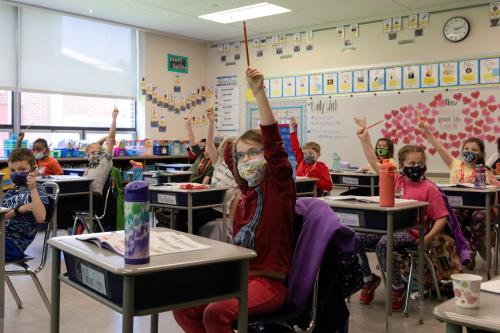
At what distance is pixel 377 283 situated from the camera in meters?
3.75

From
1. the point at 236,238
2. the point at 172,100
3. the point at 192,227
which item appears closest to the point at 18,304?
the point at 192,227

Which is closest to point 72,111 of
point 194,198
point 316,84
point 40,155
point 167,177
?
point 40,155

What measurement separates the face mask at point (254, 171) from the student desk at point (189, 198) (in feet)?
7.40

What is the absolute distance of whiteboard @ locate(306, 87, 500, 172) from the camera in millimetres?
6543

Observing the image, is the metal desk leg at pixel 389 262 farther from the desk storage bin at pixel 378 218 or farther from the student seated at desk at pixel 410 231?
the student seated at desk at pixel 410 231

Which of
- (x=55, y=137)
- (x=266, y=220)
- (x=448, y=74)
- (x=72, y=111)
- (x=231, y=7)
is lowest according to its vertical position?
(x=266, y=220)

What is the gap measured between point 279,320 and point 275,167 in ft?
1.78

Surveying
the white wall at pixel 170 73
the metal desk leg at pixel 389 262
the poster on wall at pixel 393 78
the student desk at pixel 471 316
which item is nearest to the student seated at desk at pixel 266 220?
the student desk at pixel 471 316

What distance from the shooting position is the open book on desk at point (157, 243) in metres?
1.63

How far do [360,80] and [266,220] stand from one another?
5877 millimetres

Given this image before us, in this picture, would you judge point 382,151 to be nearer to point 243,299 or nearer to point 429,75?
point 429,75

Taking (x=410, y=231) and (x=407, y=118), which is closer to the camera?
(x=410, y=231)

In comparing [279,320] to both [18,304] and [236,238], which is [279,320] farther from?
[18,304]

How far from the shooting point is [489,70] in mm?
6469
